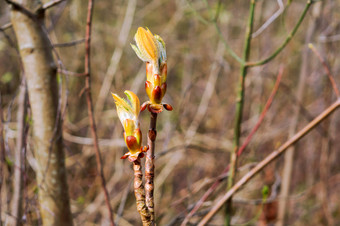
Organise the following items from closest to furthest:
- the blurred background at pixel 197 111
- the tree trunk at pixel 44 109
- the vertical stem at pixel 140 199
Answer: the vertical stem at pixel 140 199 → the tree trunk at pixel 44 109 → the blurred background at pixel 197 111

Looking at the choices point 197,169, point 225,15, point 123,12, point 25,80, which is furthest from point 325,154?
point 123,12

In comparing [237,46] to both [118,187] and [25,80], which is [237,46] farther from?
[25,80]

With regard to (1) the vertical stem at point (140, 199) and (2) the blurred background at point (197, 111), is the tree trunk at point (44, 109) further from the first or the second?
(2) the blurred background at point (197, 111)

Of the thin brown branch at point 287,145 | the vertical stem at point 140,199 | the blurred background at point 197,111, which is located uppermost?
the blurred background at point 197,111

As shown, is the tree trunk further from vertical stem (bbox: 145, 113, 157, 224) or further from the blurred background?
the blurred background

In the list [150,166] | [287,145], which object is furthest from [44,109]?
[287,145]

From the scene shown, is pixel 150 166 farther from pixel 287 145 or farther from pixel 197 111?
pixel 197 111

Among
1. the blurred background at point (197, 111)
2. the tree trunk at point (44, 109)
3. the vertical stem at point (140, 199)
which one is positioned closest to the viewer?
the vertical stem at point (140, 199)

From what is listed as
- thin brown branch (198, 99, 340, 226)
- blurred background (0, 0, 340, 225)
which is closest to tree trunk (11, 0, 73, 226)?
thin brown branch (198, 99, 340, 226)

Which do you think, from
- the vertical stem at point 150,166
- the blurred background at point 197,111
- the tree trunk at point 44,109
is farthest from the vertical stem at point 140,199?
the blurred background at point 197,111
